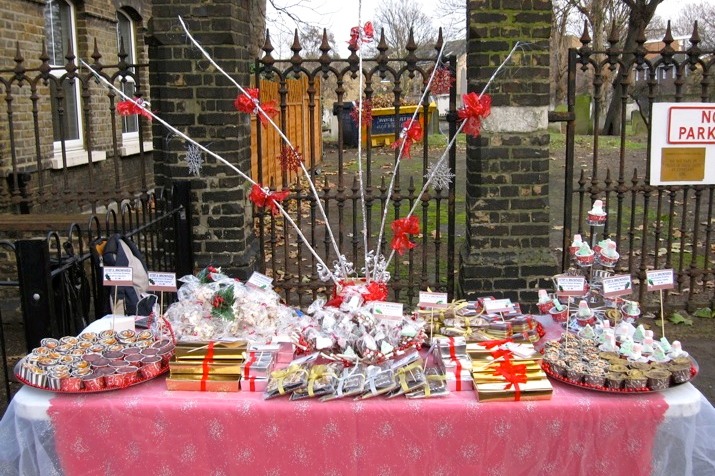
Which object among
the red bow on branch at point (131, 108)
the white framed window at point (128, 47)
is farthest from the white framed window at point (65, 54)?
the red bow on branch at point (131, 108)

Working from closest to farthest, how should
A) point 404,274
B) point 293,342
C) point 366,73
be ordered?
point 293,342
point 366,73
point 404,274

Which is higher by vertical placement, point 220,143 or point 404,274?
point 220,143

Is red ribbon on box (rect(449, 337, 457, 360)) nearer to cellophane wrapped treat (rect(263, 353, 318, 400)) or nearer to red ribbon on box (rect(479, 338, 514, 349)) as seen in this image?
red ribbon on box (rect(479, 338, 514, 349))

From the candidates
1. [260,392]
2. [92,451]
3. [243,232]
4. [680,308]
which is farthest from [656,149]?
[92,451]

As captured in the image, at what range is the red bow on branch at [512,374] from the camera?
283cm

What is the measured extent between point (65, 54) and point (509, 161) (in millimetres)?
6848

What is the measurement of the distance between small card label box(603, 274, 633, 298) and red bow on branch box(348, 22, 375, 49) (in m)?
1.83

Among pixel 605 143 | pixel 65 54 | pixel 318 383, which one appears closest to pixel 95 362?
pixel 318 383

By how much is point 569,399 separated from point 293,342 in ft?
4.03

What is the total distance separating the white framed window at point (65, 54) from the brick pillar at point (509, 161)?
5.98 m

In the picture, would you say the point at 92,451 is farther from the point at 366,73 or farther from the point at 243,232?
the point at 366,73

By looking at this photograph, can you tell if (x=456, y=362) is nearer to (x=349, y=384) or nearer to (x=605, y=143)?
(x=349, y=384)

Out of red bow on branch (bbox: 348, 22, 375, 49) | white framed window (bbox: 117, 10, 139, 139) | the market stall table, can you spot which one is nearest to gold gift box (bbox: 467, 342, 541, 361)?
the market stall table

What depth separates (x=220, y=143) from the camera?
5.38 m
